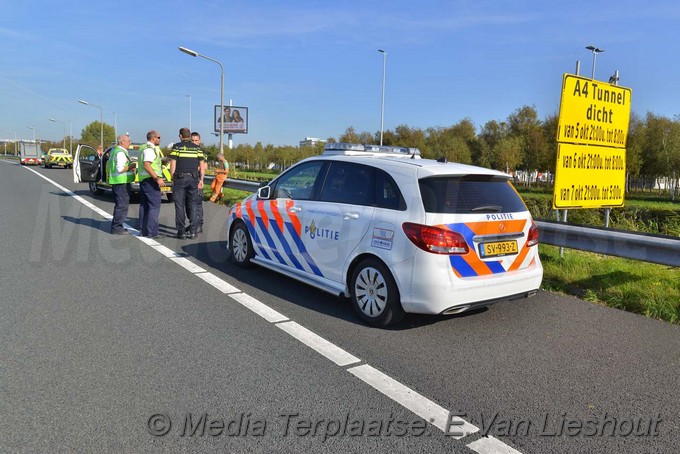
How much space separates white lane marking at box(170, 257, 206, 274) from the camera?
6.65 metres

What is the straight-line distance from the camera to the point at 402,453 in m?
2.65

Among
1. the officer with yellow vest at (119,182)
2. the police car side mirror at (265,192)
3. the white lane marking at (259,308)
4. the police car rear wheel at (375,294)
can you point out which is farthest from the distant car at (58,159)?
the police car rear wheel at (375,294)

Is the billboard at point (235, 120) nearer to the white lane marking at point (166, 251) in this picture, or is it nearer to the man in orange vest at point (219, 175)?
the man in orange vest at point (219, 175)

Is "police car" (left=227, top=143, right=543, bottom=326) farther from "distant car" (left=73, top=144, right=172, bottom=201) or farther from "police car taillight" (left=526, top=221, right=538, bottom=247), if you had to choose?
"distant car" (left=73, top=144, right=172, bottom=201)

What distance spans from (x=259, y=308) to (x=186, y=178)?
4617mm

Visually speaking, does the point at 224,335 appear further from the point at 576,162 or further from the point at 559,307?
the point at 576,162

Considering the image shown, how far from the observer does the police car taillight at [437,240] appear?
13.5 feet

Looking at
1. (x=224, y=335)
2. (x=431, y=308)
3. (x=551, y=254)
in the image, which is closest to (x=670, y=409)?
(x=431, y=308)

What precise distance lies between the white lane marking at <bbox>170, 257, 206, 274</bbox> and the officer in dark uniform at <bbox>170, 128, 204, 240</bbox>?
5.82 feet

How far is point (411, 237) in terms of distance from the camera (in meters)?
4.21

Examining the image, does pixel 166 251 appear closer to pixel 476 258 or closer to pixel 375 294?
pixel 375 294

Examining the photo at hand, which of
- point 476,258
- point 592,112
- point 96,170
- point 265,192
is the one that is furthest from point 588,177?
point 96,170

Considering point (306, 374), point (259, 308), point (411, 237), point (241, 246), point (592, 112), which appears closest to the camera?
point (306, 374)

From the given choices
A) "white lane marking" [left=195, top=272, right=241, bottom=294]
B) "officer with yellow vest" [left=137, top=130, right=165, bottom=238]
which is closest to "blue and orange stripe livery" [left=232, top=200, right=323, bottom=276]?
"white lane marking" [left=195, top=272, right=241, bottom=294]
